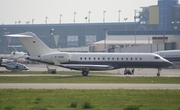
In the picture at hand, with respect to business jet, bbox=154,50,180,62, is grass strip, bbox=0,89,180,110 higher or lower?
lower

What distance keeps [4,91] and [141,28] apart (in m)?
161

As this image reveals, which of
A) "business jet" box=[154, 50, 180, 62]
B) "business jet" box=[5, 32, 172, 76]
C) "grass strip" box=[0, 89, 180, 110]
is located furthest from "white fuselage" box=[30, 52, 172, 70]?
"grass strip" box=[0, 89, 180, 110]

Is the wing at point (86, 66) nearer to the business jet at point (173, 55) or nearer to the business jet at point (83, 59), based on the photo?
the business jet at point (83, 59)

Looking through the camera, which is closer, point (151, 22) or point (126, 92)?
point (126, 92)

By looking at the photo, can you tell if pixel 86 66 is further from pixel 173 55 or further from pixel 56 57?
pixel 173 55

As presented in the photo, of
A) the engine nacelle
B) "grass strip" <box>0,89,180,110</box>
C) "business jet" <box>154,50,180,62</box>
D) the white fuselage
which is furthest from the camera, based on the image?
"business jet" <box>154,50,180,62</box>

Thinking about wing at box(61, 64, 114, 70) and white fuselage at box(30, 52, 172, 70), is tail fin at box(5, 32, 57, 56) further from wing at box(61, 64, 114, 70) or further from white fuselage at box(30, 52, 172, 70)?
wing at box(61, 64, 114, 70)

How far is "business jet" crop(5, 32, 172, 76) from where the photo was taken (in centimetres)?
6269

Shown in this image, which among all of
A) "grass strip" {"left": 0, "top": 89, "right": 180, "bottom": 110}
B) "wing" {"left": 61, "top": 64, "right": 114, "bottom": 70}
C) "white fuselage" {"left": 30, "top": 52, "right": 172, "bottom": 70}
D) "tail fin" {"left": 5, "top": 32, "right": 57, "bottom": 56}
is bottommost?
"grass strip" {"left": 0, "top": 89, "right": 180, "bottom": 110}

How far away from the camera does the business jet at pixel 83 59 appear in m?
62.7

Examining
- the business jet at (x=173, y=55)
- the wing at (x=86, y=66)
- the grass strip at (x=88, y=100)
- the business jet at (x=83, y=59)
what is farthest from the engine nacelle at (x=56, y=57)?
the business jet at (x=173, y=55)

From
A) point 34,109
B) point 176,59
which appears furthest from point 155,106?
point 176,59

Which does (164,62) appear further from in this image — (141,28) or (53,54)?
(141,28)

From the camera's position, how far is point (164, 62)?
6538cm
